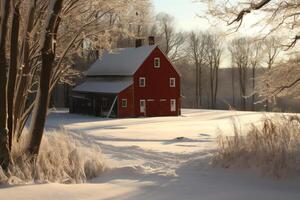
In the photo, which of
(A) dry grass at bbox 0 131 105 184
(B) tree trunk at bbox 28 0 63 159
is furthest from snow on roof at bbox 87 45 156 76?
(B) tree trunk at bbox 28 0 63 159

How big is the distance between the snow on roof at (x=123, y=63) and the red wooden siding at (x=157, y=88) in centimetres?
62

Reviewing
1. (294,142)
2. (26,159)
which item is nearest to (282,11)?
(294,142)

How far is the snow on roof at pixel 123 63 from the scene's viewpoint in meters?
51.3

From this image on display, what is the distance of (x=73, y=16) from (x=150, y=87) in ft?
121

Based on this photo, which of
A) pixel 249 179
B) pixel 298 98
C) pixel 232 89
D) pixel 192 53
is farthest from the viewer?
pixel 232 89

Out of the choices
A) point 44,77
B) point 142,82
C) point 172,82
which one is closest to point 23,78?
point 44,77

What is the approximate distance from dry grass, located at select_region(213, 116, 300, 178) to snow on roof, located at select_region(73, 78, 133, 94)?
3708 centimetres

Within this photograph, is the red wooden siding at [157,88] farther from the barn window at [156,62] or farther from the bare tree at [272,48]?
the bare tree at [272,48]

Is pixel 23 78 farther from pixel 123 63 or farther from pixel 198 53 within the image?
pixel 198 53

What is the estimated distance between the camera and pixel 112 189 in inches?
314

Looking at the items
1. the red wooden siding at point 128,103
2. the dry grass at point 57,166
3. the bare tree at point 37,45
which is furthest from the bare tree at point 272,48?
the red wooden siding at point 128,103

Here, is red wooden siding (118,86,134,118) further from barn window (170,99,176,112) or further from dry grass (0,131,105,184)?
dry grass (0,131,105,184)

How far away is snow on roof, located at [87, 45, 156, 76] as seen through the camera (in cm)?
5131

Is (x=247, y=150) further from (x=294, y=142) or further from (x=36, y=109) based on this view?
(x=36, y=109)
